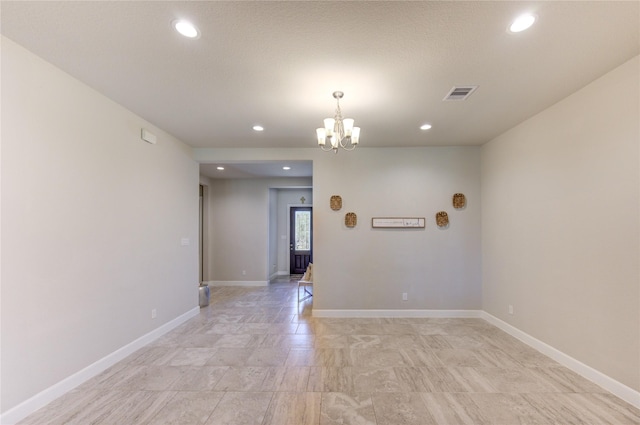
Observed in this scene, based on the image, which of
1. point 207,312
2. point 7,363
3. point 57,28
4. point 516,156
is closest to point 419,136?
point 516,156

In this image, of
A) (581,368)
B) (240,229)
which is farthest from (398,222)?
(240,229)

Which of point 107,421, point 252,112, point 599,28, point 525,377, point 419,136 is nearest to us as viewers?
point 599,28

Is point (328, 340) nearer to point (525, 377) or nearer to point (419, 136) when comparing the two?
point (525, 377)

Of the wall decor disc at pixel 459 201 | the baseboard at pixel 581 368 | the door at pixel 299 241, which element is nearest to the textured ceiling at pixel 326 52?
the wall decor disc at pixel 459 201

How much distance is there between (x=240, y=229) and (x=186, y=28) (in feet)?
20.1

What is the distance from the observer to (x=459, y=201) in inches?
198

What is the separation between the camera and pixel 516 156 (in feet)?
13.3

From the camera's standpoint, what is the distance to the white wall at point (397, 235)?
503 cm

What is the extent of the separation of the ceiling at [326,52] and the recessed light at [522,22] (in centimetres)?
4

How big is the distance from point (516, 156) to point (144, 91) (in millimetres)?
4463

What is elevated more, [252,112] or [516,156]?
[252,112]

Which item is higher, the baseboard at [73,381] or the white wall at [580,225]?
the white wall at [580,225]

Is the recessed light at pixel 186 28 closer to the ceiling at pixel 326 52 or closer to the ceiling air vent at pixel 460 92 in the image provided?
the ceiling at pixel 326 52

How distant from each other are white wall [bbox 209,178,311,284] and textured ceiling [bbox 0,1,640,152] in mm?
4259
